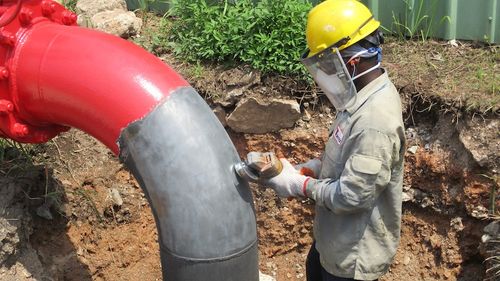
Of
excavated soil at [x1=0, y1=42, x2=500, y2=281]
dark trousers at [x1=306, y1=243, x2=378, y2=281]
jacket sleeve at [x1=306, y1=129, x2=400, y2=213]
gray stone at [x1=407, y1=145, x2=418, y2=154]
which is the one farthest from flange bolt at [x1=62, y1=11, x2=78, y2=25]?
gray stone at [x1=407, y1=145, x2=418, y2=154]

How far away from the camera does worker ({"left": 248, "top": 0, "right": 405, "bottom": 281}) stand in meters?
2.45

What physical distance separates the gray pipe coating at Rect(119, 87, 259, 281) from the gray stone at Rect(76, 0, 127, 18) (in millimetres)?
2204

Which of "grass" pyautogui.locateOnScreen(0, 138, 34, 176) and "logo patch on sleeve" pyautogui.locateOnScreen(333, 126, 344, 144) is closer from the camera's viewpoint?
"logo patch on sleeve" pyautogui.locateOnScreen(333, 126, 344, 144)

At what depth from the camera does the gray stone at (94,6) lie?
14.1ft

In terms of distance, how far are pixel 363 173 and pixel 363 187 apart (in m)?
0.06

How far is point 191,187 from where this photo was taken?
2.23m

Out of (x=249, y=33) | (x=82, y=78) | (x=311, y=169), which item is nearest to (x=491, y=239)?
(x=311, y=169)

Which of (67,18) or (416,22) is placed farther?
(416,22)

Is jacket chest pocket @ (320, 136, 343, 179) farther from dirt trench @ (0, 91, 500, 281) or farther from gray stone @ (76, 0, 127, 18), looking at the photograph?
gray stone @ (76, 0, 127, 18)

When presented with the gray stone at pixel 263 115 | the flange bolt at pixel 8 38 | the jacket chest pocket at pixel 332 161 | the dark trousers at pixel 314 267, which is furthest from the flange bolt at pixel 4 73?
the dark trousers at pixel 314 267

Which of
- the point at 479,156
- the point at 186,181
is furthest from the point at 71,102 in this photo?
the point at 479,156

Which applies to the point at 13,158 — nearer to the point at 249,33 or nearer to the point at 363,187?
the point at 249,33

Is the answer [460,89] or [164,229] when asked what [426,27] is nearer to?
[460,89]

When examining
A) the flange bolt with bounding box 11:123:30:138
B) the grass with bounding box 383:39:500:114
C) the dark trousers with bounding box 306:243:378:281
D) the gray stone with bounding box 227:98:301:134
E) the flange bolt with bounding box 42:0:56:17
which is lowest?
the dark trousers with bounding box 306:243:378:281
